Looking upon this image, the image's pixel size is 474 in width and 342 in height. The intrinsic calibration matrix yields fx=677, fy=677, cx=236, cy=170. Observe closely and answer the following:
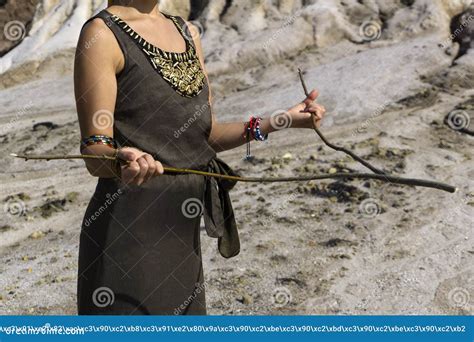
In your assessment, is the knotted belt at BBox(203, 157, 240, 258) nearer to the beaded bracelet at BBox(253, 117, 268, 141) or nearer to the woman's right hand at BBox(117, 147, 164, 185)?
the beaded bracelet at BBox(253, 117, 268, 141)

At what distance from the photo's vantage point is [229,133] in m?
2.12

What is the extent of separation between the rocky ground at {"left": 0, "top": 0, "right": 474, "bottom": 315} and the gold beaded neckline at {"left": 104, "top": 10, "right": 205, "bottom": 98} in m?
2.58

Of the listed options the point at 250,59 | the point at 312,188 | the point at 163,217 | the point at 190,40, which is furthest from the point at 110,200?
the point at 250,59

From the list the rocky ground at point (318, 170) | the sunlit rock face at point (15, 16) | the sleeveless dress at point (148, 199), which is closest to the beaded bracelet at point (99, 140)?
the sleeveless dress at point (148, 199)

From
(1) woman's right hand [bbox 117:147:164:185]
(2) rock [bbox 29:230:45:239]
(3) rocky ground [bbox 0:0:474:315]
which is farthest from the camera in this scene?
(2) rock [bbox 29:230:45:239]

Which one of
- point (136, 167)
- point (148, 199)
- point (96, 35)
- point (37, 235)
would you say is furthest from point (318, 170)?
point (136, 167)

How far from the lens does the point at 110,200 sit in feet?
6.21

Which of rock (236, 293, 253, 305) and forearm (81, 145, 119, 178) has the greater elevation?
forearm (81, 145, 119, 178)

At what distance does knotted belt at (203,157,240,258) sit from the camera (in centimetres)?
206

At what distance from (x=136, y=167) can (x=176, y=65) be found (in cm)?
45

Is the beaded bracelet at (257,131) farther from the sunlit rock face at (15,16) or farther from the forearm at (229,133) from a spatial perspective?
the sunlit rock face at (15,16)

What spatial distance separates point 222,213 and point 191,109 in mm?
380

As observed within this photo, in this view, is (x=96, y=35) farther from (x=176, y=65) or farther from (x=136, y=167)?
(x=136, y=167)

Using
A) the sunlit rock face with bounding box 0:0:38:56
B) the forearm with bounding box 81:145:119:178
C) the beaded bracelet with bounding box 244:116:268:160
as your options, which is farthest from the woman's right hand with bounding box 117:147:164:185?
the sunlit rock face with bounding box 0:0:38:56
